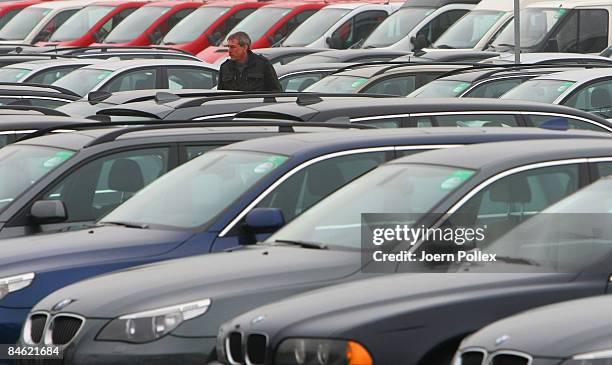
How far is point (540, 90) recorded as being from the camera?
18719 millimetres

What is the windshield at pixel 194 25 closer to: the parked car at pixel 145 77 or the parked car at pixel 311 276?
the parked car at pixel 145 77

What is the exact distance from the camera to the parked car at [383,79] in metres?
20.9

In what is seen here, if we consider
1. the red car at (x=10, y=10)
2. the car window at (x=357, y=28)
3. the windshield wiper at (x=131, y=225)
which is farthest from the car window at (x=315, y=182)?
the red car at (x=10, y=10)

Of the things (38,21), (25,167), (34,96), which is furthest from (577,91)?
(38,21)

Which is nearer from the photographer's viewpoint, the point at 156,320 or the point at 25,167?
the point at 156,320

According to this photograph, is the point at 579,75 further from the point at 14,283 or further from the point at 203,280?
the point at 203,280

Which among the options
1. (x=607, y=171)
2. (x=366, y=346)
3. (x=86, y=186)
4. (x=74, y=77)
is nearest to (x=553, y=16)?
(x=74, y=77)

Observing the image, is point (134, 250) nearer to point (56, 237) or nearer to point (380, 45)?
point (56, 237)

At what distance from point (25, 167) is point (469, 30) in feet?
65.3

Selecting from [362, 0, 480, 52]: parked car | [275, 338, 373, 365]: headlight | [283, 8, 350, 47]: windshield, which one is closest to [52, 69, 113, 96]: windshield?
[362, 0, 480, 52]: parked car

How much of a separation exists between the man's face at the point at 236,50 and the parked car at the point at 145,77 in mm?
4368

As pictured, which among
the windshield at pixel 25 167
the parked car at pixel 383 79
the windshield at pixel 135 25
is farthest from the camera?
the windshield at pixel 135 25

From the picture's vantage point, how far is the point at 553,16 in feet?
95.7

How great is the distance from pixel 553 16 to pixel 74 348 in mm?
22185
